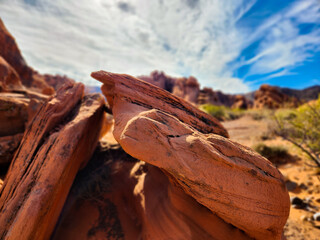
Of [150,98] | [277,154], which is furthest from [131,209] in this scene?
[277,154]

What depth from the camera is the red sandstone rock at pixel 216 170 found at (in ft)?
5.66

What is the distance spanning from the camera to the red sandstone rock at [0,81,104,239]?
6.48 ft

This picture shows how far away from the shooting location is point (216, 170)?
1785 mm

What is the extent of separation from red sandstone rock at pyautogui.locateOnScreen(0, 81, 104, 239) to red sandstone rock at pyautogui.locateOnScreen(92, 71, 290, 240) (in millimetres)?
1290

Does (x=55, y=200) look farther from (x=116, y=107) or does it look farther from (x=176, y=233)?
(x=176, y=233)

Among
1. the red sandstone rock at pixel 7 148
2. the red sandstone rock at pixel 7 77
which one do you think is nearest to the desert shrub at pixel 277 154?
the red sandstone rock at pixel 7 148

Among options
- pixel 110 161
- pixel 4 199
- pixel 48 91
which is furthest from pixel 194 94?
pixel 4 199

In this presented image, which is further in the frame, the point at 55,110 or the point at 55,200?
the point at 55,110

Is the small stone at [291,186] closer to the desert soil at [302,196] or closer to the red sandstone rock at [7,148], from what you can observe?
the desert soil at [302,196]

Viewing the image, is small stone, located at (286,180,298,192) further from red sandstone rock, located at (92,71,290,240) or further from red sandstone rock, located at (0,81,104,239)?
red sandstone rock, located at (0,81,104,239)

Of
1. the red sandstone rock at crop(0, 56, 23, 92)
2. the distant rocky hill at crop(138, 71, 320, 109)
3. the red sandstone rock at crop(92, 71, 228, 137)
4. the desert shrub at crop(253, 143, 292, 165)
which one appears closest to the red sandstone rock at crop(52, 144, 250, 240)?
the red sandstone rock at crop(92, 71, 228, 137)

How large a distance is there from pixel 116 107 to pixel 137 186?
1.97 m

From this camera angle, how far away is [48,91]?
1498 centimetres

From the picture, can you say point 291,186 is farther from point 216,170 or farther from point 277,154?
point 216,170
